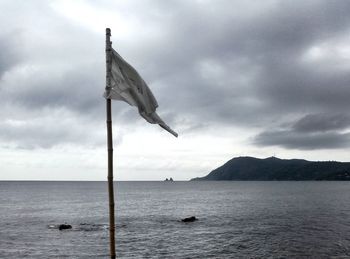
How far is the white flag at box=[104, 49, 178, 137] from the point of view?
8555mm

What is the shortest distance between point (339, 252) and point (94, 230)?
39855 millimetres

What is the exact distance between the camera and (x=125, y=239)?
56.5 m

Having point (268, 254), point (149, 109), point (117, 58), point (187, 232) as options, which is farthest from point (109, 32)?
point (187, 232)

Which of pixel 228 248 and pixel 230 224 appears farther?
pixel 230 224

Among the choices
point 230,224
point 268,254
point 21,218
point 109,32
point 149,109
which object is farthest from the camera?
point 21,218

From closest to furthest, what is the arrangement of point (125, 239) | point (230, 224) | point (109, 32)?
point (109, 32), point (125, 239), point (230, 224)

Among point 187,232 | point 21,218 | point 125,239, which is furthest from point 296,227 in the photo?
point 21,218

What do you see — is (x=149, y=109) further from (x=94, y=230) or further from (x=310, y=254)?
(x=94, y=230)

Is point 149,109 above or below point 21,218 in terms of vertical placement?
above

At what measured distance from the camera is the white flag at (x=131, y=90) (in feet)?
28.1

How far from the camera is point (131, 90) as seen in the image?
8.81 metres

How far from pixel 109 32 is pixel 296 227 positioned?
68327 mm

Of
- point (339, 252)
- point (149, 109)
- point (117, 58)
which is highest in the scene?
point (117, 58)

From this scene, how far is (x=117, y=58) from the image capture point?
8656 millimetres
